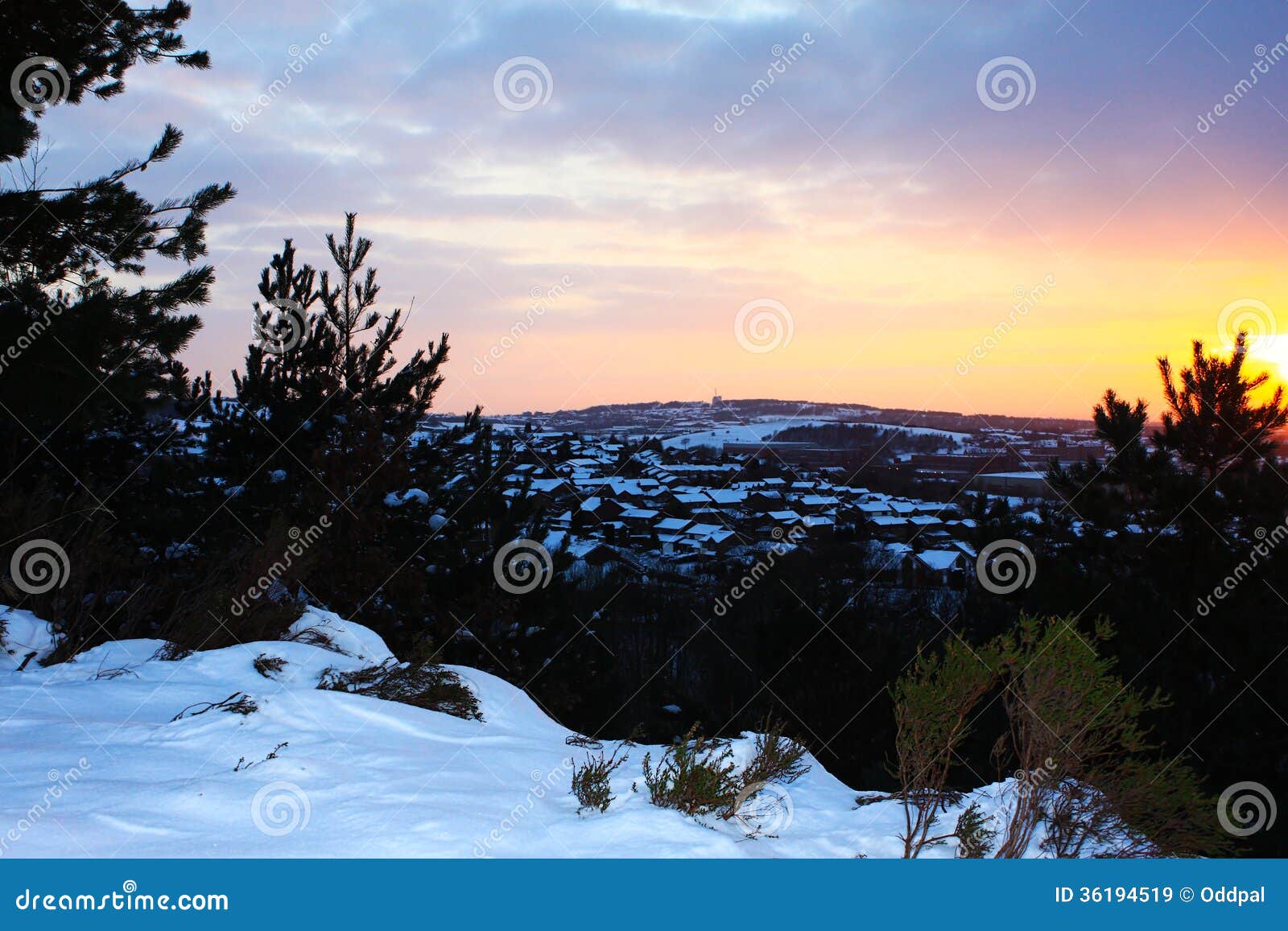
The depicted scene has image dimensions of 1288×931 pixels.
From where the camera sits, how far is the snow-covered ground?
342 centimetres

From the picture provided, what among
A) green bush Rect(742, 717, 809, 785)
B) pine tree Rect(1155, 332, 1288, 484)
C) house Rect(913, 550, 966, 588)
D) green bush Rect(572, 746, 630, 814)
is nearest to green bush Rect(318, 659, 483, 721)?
green bush Rect(572, 746, 630, 814)

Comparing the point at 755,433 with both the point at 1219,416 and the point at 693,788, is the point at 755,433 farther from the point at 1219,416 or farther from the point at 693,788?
the point at 693,788

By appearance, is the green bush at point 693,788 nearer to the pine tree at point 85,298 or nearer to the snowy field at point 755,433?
the pine tree at point 85,298

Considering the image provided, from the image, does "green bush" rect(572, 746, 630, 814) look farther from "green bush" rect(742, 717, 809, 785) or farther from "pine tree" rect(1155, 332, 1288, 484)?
"pine tree" rect(1155, 332, 1288, 484)

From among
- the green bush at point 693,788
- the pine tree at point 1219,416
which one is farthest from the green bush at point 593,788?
the pine tree at point 1219,416

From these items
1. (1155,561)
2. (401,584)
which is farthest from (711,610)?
(401,584)

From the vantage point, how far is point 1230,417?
1530cm

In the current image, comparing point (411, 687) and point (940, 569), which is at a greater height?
point (940, 569)

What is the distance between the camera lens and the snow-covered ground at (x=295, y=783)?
342cm

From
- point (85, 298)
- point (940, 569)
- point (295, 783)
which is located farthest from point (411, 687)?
point (940, 569)

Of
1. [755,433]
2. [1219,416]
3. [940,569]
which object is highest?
[755,433]

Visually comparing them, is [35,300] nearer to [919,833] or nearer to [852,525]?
[919,833]

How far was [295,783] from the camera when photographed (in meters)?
3.98

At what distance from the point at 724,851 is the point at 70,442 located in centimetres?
1400
